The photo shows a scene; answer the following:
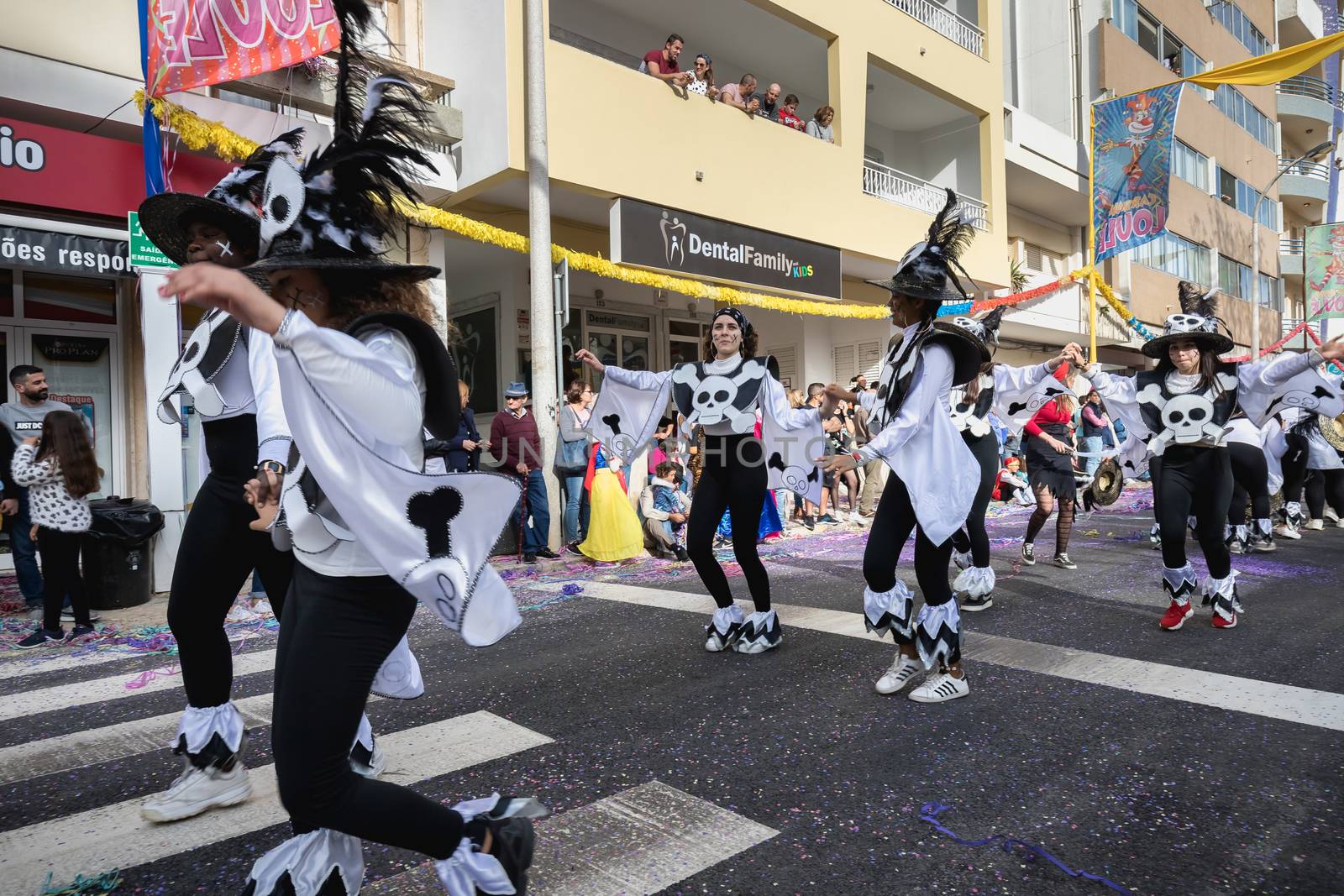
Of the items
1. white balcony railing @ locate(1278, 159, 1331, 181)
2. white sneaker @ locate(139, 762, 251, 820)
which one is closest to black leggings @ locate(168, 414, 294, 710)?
white sneaker @ locate(139, 762, 251, 820)

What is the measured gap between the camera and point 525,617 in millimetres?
6160

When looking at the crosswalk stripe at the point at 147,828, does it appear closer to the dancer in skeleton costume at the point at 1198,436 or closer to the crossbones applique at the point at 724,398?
the crossbones applique at the point at 724,398

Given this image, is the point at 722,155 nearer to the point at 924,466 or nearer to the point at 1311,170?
the point at 924,466

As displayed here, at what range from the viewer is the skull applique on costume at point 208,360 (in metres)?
2.88

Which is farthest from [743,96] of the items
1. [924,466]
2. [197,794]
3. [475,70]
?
[197,794]

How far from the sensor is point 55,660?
17.5 ft

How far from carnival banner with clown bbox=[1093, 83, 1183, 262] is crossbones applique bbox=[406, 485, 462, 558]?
19.1m

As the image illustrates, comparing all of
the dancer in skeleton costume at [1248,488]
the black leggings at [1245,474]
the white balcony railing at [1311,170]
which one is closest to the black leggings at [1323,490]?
the dancer in skeleton costume at [1248,488]

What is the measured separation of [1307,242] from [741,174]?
22.7 meters

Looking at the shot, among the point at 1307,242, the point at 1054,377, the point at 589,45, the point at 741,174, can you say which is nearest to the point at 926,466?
the point at 1054,377

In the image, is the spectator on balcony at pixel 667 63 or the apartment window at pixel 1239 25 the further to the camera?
the apartment window at pixel 1239 25

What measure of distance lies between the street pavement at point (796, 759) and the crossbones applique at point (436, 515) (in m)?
1.08

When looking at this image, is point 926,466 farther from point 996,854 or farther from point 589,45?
point 589,45

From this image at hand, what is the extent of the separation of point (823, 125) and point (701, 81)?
10.4ft
